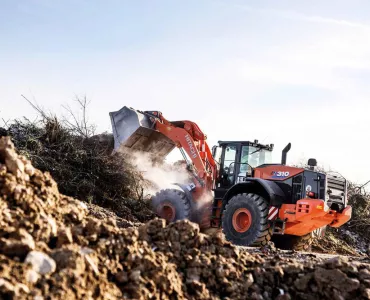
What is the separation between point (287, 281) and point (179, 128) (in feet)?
24.9

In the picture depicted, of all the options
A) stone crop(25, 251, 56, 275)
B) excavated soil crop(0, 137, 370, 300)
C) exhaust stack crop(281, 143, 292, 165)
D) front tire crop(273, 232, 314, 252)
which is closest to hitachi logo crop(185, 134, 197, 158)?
exhaust stack crop(281, 143, 292, 165)

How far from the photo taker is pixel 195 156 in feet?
38.3

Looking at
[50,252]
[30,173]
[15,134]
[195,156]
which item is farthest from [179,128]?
[50,252]

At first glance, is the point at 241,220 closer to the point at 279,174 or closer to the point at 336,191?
the point at 279,174

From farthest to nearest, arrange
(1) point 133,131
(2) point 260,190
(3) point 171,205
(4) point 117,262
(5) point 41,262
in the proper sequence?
(1) point 133,131, (3) point 171,205, (2) point 260,190, (4) point 117,262, (5) point 41,262

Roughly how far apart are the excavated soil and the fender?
4.59 m

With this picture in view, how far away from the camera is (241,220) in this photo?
10180mm

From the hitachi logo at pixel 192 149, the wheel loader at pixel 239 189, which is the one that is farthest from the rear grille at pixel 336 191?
the hitachi logo at pixel 192 149

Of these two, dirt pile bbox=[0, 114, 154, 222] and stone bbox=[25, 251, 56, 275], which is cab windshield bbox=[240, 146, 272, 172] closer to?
dirt pile bbox=[0, 114, 154, 222]

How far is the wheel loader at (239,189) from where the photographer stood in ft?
31.9

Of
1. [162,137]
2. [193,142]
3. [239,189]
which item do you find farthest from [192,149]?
[239,189]

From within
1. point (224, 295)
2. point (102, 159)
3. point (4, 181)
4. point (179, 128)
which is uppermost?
point (179, 128)

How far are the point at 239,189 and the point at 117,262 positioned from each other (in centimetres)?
693

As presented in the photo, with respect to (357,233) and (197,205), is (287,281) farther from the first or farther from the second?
(357,233)
